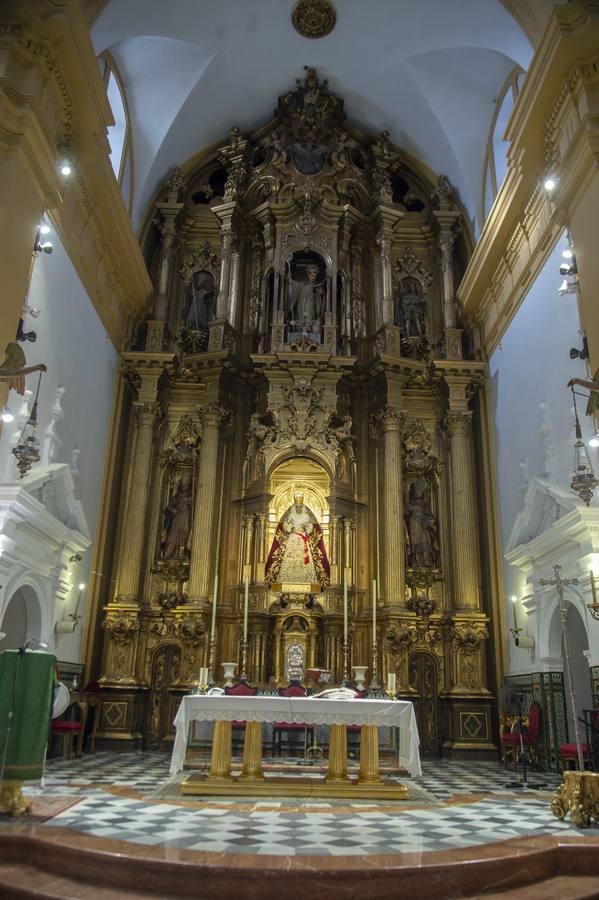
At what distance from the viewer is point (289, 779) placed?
849 centimetres

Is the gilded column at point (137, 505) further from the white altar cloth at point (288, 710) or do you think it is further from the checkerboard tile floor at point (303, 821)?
the white altar cloth at point (288, 710)

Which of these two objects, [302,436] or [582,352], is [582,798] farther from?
[302,436]

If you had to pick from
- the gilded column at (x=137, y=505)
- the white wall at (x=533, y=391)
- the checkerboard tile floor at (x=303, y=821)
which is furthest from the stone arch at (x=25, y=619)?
the white wall at (x=533, y=391)

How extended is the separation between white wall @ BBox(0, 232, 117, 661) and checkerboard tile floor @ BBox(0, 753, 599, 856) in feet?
12.7

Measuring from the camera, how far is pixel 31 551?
969 cm

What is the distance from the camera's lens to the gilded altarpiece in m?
13.5

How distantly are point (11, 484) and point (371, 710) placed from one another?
188 inches

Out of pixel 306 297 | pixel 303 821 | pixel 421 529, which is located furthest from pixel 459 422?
pixel 303 821

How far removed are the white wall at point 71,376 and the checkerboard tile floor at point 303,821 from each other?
12.7 feet

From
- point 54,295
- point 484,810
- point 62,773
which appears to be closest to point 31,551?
point 62,773

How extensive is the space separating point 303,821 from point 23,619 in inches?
232

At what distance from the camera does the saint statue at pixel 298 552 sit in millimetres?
14117

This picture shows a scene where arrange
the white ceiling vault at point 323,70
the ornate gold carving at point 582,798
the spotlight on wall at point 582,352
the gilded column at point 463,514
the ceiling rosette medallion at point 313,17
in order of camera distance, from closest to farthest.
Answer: the ornate gold carving at point 582,798
the spotlight on wall at point 582,352
the gilded column at point 463,514
the white ceiling vault at point 323,70
the ceiling rosette medallion at point 313,17

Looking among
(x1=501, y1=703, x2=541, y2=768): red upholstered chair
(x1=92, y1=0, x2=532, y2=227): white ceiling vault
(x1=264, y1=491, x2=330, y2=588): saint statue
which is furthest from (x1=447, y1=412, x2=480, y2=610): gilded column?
(x1=92, y1=0, x2=532, y2=227): white ceiling vault
